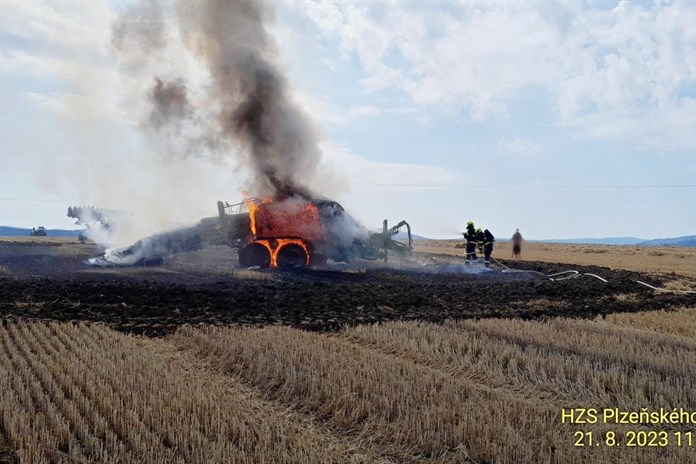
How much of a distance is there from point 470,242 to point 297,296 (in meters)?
11.8

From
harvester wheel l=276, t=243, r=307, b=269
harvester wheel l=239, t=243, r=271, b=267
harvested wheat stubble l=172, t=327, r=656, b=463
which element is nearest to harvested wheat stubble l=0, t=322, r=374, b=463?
harvested wheat stubble l=172, t=327, r=656, b=463

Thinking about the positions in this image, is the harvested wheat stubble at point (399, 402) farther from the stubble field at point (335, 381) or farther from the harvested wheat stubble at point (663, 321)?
the harvested wheat stubble at point (663, 321)

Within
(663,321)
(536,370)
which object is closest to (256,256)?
(663,321)

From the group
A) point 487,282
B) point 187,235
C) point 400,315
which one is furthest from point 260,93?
point 400,315

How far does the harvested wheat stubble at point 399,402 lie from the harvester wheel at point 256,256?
14918mm

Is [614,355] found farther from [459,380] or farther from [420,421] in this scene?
[420,421]

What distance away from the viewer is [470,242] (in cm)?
2728

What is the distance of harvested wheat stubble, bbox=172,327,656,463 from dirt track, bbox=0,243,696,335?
3.10 metres

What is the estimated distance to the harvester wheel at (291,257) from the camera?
2534 cm

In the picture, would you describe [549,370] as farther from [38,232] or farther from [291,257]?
[38,232]

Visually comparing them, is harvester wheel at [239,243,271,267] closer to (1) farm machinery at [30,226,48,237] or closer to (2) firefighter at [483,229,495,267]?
(2) firefighter at [483,229,495,267]

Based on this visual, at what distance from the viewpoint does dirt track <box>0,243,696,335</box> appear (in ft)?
47.3

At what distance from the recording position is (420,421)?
6.55 meters

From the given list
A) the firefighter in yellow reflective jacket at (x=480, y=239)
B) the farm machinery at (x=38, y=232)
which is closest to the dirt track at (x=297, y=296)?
the firefighter in yellow reflective jacket at (x=480, y=239)
